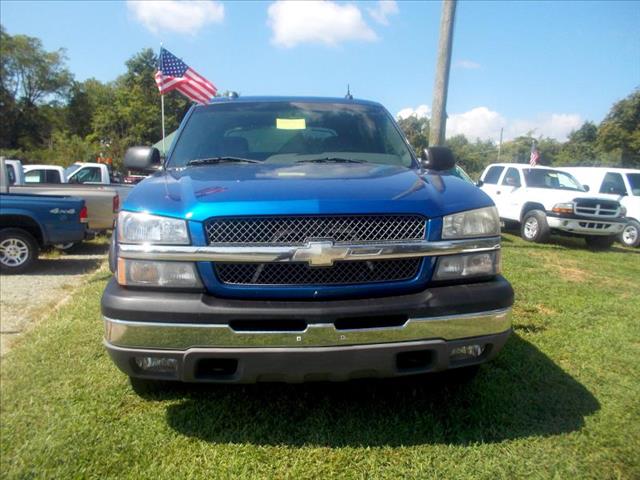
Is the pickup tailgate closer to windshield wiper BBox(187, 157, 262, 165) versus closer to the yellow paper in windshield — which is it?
the yellow paper in windshield

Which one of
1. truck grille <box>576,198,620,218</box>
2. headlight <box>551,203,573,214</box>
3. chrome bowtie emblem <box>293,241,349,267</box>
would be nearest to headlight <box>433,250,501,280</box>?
chrome bowtie emblem <box>293,241,349,267</box>

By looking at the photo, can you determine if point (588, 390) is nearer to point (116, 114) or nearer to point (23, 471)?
point (23, 471)

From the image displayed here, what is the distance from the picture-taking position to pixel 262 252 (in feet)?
7.36

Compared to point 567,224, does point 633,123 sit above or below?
above

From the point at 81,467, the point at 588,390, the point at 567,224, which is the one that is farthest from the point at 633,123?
the point at 81,467

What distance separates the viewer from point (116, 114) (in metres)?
50.3

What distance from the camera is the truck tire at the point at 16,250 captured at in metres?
7.36

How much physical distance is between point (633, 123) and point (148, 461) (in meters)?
41.1

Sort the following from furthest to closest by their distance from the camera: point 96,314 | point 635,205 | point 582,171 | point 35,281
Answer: point 582,171, point 635,205, point 35,281, point 96,314

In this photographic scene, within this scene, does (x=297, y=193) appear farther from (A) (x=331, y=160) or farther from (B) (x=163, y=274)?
(A) (x=331, y=160)

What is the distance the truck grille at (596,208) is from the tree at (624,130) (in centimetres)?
2637

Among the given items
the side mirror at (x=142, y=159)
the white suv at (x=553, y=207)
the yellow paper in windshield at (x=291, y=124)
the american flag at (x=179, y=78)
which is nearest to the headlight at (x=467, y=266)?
the yellow paper in windshield at (x=291, y=124)

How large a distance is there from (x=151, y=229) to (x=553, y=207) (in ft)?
34.1

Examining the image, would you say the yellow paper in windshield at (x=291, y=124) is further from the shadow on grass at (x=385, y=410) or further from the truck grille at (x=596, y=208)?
the truck grille at (x=596, y=208)
